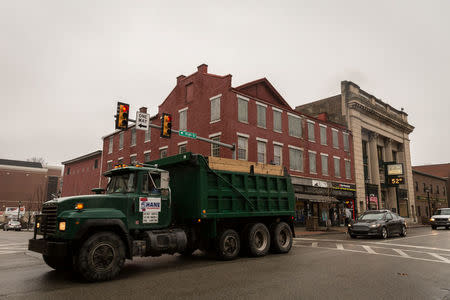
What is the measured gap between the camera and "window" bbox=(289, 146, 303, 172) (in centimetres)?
2902

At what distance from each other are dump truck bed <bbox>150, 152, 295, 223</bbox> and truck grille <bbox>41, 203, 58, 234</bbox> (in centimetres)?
353

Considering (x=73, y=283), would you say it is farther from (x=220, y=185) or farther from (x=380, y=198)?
(x=380, y=198)

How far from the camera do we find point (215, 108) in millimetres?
25719

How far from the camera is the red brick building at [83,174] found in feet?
139

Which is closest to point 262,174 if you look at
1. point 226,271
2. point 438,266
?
point 226,271

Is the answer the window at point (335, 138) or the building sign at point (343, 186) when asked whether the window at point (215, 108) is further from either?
the window at point (335, 138)

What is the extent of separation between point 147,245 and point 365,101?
36604 millimetres

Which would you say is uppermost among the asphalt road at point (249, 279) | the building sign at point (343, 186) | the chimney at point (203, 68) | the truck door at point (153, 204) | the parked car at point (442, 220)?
the chimney at point (203, 68)

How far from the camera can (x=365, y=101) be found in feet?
127

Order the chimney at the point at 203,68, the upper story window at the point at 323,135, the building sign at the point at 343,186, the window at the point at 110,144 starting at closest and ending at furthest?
the chimney at the point at 203,68 → the building sign at the point at 343,186 → the upper story window at the point at 323,135 → the window at the point at 110,144

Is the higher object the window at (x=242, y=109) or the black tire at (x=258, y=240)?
the window at (x=242, y=109)

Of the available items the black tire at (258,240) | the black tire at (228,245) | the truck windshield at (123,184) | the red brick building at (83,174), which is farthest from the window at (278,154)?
the red brick building at (83,174)

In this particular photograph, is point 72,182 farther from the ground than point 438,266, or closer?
farther from the ground

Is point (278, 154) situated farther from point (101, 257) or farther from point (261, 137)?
point (101, 257)
